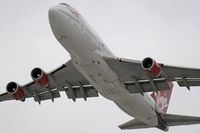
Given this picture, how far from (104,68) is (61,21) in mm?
4367

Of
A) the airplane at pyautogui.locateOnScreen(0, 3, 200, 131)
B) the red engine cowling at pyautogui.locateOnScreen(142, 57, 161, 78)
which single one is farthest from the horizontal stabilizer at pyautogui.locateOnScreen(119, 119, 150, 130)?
the red engine cowling at pyautogui.locateOnScreen(142, 57, 161, 78)

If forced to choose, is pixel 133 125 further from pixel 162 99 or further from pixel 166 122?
pixel 162 99

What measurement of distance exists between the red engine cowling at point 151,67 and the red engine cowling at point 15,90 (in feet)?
31.6

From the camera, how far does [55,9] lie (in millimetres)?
29875

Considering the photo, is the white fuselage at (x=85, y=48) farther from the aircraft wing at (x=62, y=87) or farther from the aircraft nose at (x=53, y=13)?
the aircraft wing at (x=62, y=87)

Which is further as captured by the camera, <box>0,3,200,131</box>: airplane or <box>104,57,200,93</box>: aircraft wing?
<box>104,57,200,93</box>: aircraft wing

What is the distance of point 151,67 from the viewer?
100 feet

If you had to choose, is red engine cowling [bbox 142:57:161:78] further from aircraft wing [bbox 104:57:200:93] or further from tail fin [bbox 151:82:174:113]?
tail fin [bbox 151:82:174:113]

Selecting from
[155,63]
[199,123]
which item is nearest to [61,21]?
[155,63]

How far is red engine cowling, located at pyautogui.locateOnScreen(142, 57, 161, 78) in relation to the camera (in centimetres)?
3067

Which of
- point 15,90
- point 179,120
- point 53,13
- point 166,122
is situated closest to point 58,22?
point 53,13

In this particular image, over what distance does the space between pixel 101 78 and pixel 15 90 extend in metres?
6.78

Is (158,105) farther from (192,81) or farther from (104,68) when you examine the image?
(104,68)

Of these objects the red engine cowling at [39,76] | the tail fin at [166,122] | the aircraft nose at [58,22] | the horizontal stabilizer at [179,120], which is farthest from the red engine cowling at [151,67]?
the tail fin at [166,122]
